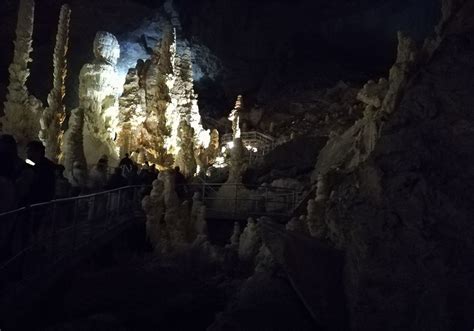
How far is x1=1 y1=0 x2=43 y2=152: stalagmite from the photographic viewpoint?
1738 cm

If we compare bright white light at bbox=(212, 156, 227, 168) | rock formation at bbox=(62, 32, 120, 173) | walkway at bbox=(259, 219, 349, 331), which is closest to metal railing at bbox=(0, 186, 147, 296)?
walkway at bbox=(259, 219, 349, 331)

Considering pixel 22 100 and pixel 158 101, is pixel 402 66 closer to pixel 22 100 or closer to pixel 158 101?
pixel 158 101

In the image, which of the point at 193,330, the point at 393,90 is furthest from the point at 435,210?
the point at 393,90

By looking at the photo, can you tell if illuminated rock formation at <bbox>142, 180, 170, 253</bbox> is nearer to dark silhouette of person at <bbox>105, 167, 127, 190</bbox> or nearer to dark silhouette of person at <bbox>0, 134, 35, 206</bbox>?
dark silhouette of person at <bbox>105, 167, 127, 190</bbox>

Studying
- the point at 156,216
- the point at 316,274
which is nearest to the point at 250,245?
the point at 156,216

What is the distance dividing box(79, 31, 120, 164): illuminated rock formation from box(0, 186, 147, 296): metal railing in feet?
39.0

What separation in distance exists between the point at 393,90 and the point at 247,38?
23.5 meters

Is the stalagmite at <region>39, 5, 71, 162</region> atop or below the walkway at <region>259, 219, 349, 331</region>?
atop

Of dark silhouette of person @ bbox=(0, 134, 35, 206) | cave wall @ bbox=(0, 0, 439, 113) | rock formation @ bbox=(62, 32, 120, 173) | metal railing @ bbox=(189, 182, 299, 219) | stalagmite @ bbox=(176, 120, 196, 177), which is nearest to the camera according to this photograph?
dark silhouette of person @ bbox=(0, 134, 35, 206)

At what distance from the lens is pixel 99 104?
20.1 metres

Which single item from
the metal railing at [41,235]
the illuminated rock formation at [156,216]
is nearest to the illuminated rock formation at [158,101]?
the illuminated rock formation at [156,216]

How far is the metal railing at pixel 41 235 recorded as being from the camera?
424 cm

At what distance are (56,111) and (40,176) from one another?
541 inches

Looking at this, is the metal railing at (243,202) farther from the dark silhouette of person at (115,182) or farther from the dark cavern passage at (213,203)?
the dark silhouette of person at (115,182)
